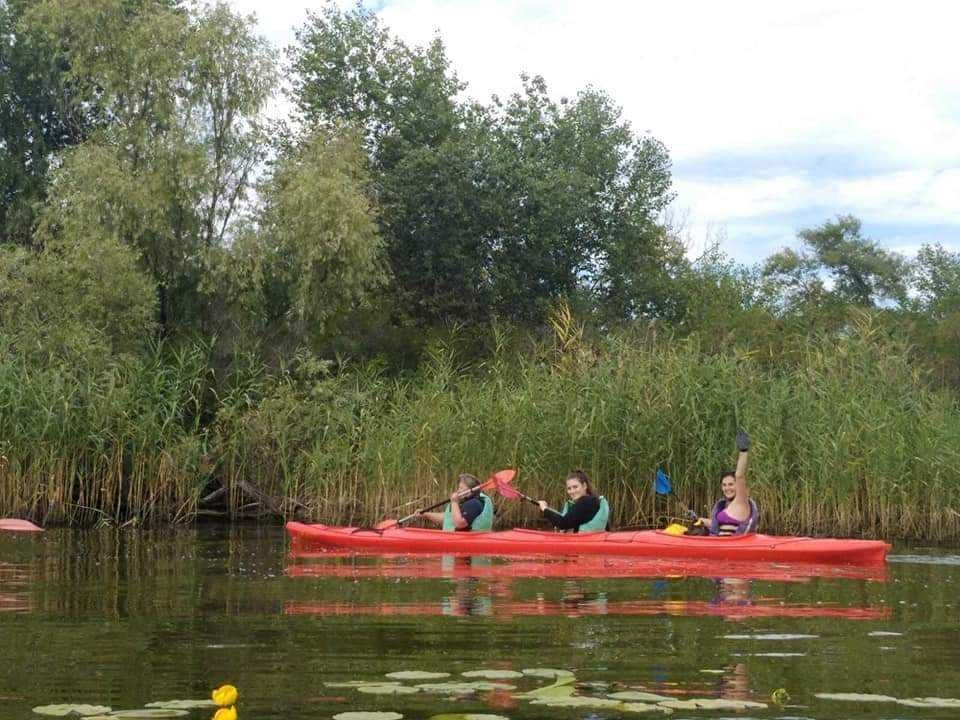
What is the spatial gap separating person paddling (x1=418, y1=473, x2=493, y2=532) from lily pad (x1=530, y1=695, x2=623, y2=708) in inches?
306

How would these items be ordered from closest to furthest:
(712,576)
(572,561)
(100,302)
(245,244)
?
1. (712,576)
2. (572,561)
3. (100,302)
4. (245,244)

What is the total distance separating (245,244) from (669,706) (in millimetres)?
15186

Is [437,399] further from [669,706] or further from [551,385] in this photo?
[669,706]

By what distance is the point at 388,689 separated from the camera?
5555 millimetres

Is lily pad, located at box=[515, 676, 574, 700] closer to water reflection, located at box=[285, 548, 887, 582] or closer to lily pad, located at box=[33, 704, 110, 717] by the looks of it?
Result: lily pad, located at box=[33, 704, 110, 717]

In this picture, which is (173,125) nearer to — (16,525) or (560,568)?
(16,525)

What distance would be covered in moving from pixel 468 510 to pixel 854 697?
7.78 m

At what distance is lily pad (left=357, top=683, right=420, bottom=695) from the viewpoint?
552 cm

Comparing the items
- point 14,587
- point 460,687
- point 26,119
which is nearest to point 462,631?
point 460,687

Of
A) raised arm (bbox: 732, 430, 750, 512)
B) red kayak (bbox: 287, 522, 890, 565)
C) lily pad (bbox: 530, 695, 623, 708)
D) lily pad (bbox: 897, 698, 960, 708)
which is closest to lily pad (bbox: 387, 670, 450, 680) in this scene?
lily pad (bbox: 530, 695, 623, 708)

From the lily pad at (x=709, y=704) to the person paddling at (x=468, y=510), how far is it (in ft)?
25.6

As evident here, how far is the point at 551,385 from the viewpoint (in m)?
15.6

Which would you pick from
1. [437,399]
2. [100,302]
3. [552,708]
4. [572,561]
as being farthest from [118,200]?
[552,708]

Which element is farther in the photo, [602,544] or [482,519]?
[482,519]
